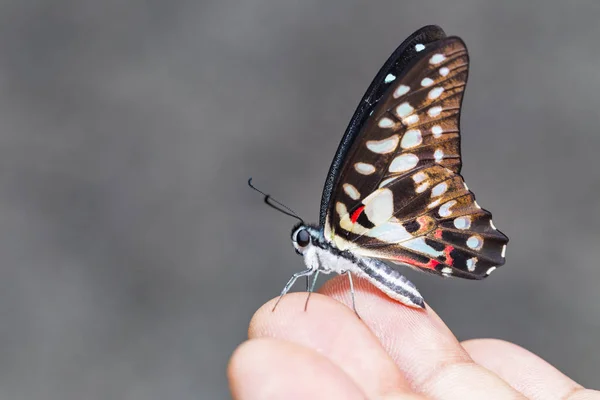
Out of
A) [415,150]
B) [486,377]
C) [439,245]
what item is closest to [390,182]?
[415,150]

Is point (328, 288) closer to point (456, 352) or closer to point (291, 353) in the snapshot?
point (456, 352)

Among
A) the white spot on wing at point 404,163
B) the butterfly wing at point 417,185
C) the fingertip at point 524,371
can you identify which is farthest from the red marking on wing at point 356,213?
the fingertip at point 524,371

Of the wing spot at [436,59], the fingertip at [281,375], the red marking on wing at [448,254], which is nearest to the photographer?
the fingertip at [281,375]

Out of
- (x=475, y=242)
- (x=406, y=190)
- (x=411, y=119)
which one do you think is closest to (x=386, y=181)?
(x=406, y=190)

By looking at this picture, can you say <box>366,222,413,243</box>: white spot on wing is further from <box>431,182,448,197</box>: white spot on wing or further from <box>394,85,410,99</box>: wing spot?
<box>394,85,410,99</box>: wing spot

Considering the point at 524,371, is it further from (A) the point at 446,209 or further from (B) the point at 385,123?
(B) the point at 385,123

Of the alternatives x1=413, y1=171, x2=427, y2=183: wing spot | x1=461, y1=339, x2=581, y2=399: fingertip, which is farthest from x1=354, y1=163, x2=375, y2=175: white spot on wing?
x1=461, y1=339, x2=581, y2=399: fingertip

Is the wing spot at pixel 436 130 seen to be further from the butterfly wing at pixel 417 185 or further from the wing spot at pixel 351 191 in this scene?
the wing spot at pixel 351 191
